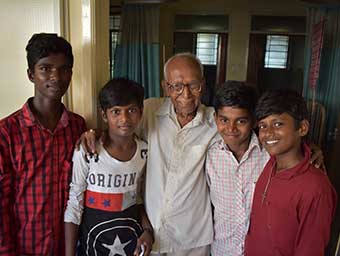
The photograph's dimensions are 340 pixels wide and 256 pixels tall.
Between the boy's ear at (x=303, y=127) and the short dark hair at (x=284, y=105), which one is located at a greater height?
the short dark hair at (x=284, y=105)

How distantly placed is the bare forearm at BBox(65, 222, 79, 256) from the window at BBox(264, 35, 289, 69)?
419 centimetres

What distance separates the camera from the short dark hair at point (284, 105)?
3.19 ft

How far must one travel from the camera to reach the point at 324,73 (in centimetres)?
274

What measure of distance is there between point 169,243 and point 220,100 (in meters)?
0.59

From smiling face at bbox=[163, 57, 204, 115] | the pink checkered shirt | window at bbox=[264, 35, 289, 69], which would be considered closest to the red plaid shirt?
smiling face at bbox=[163, 57, 204, 115]

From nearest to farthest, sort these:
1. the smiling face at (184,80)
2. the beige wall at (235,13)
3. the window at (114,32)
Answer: the smiling face at (184,80) → the window at (114,32) → the beige wall at (235,13)

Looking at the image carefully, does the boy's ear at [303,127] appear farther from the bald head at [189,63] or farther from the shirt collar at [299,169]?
the bald head at [189,63]

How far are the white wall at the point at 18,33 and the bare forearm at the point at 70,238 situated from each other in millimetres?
574

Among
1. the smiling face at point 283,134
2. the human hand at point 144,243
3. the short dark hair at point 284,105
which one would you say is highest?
the short dark hair at point 284,105

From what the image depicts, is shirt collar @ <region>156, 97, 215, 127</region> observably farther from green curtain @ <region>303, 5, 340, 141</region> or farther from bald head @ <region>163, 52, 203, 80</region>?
green curtain @ <region>303, 5, 340, 141</region>

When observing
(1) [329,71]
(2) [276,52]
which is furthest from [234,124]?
(2) [276,52]

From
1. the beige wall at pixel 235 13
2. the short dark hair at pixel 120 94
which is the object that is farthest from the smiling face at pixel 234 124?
the beige wall at pixel 235 13

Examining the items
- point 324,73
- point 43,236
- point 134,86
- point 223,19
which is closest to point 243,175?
point 134,86

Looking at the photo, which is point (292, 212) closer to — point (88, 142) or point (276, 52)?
point (88, 142)
